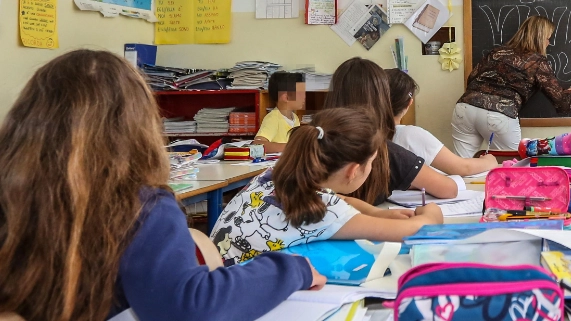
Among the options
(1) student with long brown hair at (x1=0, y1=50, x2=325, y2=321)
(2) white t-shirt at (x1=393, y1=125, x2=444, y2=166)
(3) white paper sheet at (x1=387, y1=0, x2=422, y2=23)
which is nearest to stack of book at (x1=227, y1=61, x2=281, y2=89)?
(3) white paper sheet at (x1=387, y1=0, x2=422, y2=23)

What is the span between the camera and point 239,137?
4.35 meters

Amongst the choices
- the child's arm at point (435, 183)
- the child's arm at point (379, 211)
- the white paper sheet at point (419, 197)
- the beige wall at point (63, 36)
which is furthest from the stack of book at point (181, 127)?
the child's arm at point (379, 211)

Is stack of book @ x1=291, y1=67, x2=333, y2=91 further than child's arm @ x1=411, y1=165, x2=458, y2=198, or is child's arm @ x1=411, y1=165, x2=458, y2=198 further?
stack of book @ x1=291, y1=67, x2=333, y2=91

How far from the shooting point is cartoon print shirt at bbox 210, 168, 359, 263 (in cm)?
138

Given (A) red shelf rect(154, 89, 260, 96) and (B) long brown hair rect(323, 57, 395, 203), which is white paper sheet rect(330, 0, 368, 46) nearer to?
(A) red shelf rect(154, 89, 260, 96)

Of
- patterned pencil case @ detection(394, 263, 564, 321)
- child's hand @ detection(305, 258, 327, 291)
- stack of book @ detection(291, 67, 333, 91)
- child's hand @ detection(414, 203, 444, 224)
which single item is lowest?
child's hand @ detection(305, 258, 327, 291)

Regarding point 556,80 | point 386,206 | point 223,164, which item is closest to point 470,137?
point 556,80

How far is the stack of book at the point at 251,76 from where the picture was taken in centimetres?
427

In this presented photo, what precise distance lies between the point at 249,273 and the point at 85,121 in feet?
1.01

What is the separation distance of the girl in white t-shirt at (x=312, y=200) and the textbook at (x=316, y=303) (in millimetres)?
314

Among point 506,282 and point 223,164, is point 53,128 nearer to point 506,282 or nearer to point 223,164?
point 506,282

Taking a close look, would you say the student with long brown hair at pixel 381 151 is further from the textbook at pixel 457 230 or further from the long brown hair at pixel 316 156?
the textbook at pixel 457 230

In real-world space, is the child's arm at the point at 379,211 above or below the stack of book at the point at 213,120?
below

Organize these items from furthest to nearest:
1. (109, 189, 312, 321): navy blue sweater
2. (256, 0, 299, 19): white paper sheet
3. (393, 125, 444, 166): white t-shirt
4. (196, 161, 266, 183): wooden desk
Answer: (256, 0, 299, 19): white paper sheet < (196, 161, 266, 183): wooden desk < (393, 125, 444, 166): white t-shirt < (109, 189, 312, 321): navy blue sweater
